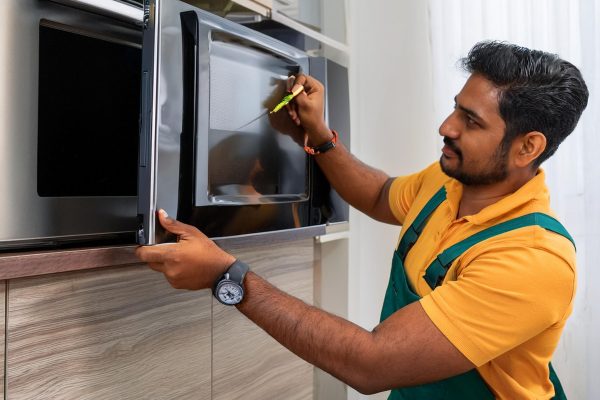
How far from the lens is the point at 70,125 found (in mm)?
845

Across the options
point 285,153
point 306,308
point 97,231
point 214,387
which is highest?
point 285,153

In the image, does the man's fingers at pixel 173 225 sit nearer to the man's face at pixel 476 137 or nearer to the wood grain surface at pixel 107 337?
the wood grain surface at pixel 107 337

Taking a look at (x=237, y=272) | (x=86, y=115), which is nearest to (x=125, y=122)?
(x=86, y=115)

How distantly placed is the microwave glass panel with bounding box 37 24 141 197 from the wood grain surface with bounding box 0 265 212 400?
14cm

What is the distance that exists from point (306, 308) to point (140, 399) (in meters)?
0.32

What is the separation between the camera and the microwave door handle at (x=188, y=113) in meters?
0.86

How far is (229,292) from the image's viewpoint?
918mm

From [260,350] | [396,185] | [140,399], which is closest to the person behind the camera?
[140,399]

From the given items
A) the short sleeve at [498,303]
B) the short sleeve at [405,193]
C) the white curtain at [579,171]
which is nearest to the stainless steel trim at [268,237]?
the short sleeve at [405,193]

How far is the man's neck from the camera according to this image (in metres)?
1.17

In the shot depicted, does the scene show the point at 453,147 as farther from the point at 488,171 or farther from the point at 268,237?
the point at 268,237

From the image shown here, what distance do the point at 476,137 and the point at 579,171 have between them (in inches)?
27.8

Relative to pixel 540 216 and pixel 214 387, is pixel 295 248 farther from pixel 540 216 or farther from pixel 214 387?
pixel 540 216

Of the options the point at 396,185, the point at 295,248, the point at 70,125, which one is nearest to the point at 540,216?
the point at 396,185
